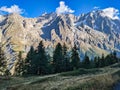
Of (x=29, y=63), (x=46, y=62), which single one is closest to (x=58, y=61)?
(x=46, y=62)

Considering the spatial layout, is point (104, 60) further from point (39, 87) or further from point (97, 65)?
point (39, 87)

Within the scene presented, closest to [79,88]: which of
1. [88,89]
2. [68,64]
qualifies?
[88,89]

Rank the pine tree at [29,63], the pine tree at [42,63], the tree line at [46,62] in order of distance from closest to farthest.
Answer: the pine tree at [42,63]
the tree line at [46,62]
the pine tree at [29,63]

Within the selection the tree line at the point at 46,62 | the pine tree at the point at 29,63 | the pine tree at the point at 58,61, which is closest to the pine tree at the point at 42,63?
the tree line at the point at 46,62

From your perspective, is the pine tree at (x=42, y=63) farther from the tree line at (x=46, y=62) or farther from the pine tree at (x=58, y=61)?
the pine tree at (x=58, y=61)

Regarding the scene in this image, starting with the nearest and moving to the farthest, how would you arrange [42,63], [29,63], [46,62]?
[42,63]
[46,62]
[29,63]

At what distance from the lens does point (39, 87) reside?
3559 centimetres

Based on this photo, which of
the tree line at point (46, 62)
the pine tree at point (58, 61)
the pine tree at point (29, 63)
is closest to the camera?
the tree line at point (46, 62)

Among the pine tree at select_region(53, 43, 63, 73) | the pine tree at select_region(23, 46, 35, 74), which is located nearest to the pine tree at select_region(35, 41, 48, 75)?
the pine tree at select_region(23, 46, 35, 74)

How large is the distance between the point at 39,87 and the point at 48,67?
63.2 metres

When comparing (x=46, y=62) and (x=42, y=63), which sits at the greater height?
(x=46, y=62)

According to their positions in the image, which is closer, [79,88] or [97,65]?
[79,88]

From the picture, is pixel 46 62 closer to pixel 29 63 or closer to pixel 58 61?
pixel 58 61

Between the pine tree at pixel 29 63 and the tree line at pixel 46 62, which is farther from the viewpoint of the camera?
the pine tree at pixel 29 63
